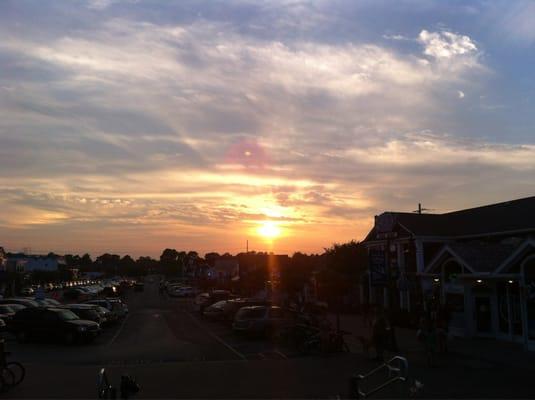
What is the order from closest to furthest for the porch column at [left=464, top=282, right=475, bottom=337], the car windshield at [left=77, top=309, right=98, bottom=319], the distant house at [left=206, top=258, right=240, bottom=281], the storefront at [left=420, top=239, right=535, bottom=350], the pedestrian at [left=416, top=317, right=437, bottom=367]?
the pedestrian at [left=416, top=317, right=437, bottom=367]
the storefront at [left=420, top=239, right=535, bottom=350]
the porch column at [left=464, top=282, right=475, bottom=337]
the car windshield at [left=77, top=309, right=98, bottom=319]
the distant house at [left=206, top=258, right=240, bottom=281]

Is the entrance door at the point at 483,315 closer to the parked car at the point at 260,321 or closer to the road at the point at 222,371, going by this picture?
the road at the point at 222,371

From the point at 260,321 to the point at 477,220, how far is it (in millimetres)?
16005

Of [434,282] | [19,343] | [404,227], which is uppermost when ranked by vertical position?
[404,227]

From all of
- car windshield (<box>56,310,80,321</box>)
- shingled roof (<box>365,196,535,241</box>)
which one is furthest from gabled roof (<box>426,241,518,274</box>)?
car windshield (<box>56,310,80,321</box>)

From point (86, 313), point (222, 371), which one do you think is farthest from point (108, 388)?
point (86, 313)

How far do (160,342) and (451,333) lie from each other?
45.2 feet

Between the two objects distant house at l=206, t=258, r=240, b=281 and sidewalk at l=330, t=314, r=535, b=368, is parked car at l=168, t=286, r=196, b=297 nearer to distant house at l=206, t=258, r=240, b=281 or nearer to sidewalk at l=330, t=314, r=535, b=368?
distant house at l=206, t=258, r=240, b=281

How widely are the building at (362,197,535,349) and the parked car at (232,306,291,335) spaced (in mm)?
5430

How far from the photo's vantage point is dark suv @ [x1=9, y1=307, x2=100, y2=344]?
23422 millimetres

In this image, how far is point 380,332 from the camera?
17.8 m

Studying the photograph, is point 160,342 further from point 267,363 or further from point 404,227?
point 404,227

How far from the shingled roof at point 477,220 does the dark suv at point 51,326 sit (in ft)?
64.0

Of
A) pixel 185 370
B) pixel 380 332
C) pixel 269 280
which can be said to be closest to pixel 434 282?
pixel 380 332

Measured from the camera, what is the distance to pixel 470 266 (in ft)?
79.5
